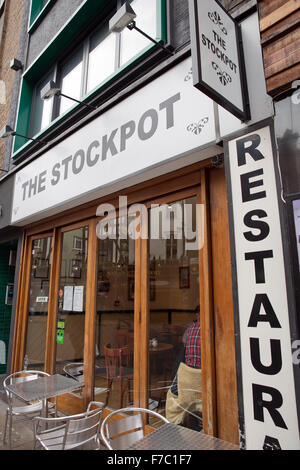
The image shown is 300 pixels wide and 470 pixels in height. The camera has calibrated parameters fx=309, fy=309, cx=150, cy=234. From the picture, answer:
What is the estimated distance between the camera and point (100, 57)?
4.73 meters

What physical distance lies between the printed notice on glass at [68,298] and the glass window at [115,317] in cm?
57

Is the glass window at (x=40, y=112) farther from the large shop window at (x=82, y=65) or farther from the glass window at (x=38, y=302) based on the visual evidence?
the glass window at (x=38, y=302)

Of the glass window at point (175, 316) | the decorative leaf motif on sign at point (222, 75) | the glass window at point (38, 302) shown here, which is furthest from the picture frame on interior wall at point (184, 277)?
the glass window at point (38, 302)

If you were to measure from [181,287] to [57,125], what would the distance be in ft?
10.8

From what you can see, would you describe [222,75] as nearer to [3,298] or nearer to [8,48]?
[3,298]

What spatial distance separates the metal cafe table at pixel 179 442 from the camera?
1755 millimetres

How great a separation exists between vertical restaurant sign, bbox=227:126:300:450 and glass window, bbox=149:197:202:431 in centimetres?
87

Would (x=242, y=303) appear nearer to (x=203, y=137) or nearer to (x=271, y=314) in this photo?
(x=271, y=314)

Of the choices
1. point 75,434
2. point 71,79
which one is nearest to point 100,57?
point 71,79

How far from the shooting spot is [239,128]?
88.4 inches

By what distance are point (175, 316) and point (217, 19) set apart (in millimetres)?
2791

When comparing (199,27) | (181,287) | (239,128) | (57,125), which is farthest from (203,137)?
(57,125)

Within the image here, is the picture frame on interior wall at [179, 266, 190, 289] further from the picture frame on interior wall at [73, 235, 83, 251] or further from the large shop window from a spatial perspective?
the large shop window
